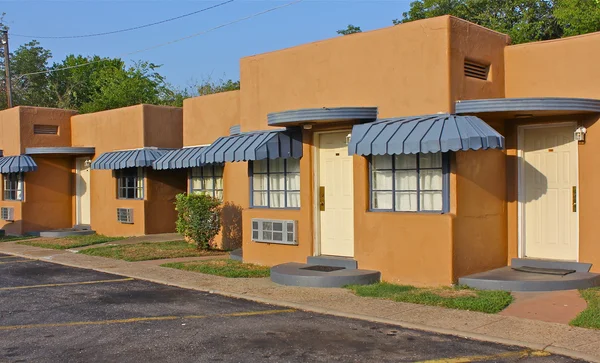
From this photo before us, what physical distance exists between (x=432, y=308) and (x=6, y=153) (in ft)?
60.2

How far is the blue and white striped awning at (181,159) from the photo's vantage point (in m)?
15.8

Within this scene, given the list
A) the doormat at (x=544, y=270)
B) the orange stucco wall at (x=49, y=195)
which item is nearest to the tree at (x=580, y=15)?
the doormat at (x=544, y=270)

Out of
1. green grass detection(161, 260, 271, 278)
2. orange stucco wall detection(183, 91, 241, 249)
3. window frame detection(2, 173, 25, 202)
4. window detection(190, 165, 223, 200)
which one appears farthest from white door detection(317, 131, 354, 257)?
window frame detection(2, 173, 25, 202)

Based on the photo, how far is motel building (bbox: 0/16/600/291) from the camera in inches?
410

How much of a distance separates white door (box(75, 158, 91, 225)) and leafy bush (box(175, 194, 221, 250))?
308 inches

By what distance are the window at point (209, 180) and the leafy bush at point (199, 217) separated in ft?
4.07

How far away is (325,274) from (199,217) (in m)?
5.22

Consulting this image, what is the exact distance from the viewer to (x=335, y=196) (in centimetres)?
1235

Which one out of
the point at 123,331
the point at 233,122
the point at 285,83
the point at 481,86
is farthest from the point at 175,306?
the point at 233,122

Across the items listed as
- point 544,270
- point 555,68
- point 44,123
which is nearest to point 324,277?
point 544,270

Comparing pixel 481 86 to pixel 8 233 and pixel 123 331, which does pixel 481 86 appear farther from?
pixel 8 233

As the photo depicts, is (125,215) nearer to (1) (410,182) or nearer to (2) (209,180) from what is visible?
(2) (209,180)

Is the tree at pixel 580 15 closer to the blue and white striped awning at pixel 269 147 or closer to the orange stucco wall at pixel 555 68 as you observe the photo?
the orange stucco wall at pixel 555 68

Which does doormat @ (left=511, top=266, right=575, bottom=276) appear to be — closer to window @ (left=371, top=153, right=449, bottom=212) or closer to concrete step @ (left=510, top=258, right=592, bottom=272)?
concrete step @ (left=510, top=258, right=592, bottom=272)
